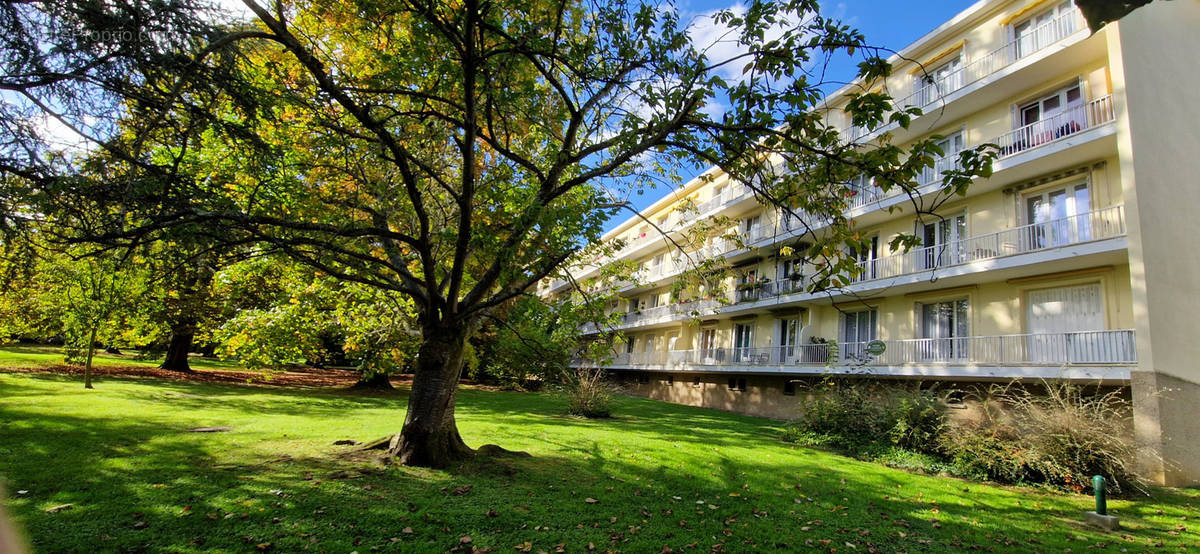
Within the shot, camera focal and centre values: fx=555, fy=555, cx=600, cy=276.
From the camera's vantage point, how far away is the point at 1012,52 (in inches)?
610

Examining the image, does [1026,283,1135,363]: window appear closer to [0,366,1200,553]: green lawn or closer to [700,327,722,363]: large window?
[0,366,1200,553]: green lawn

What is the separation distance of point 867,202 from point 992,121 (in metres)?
4.12

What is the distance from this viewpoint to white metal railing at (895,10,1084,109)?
46.0 ft

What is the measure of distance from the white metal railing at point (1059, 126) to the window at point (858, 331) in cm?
626

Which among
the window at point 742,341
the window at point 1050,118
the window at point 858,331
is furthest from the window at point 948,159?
the window at point 742,341

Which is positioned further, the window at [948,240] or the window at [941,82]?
the window at [941,82]

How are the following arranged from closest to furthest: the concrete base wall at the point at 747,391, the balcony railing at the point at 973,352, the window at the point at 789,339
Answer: the balcony railing at the point at 973,352 < the concrete base wall at the point at 747,391 < the window at the point at 789,339

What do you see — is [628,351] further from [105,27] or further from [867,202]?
[105,27]

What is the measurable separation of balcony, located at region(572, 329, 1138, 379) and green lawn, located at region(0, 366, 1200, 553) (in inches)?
132

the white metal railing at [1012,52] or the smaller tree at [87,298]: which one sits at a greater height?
the white metal railing at [1012,52]

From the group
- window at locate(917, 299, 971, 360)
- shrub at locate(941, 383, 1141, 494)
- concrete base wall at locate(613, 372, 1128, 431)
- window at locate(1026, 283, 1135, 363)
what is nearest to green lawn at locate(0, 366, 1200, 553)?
shrub at locate(941, 383, 1141, 494)

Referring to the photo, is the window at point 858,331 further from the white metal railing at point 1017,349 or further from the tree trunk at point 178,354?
the tree trunk at point 178,354

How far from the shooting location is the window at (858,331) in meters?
19.0

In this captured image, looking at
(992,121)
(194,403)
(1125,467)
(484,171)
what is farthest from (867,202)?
(194,403)
